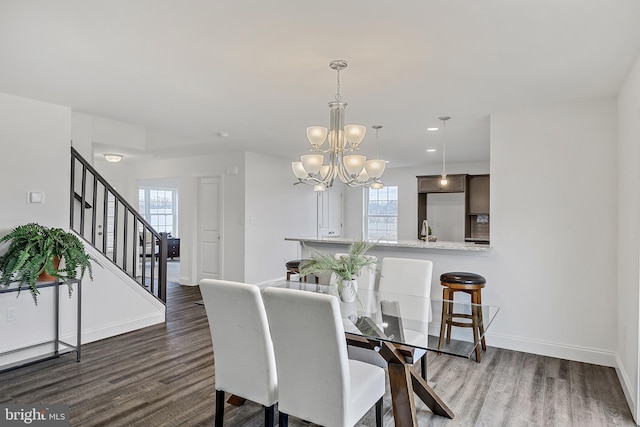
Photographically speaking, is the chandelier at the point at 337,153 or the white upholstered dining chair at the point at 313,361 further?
the chandelier at the point at 337,153

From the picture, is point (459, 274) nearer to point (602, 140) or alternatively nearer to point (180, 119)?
point (602, 140)

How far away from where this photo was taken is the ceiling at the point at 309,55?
2014 millimetres

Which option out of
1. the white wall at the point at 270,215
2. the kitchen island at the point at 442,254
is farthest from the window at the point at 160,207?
the kitchen island at the point at 442,254

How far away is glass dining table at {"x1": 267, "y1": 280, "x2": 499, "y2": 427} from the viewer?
2078 mm

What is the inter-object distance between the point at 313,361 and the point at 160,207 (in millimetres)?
10527

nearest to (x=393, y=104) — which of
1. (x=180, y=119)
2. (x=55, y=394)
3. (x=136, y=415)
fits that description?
(x=180, y=119)

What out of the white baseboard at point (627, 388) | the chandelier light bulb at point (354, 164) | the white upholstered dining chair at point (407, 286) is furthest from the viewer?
the chandelier light bulb at point (354, 164)

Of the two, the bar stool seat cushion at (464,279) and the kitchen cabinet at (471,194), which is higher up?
the kitchen cabinet at (471,194)

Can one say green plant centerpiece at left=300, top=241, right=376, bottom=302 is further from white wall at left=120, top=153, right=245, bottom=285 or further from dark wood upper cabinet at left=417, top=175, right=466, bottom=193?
dark wood upper cabinet at left=417, top=175, right=466, bottom=193

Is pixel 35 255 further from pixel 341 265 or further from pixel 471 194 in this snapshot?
pixel 471 194

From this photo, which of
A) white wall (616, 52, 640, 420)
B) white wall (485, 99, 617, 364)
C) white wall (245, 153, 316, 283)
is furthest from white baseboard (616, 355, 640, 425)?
white wall (245, 153, 316, 283)

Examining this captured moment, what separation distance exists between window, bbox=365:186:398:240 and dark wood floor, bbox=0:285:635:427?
16.9 feet

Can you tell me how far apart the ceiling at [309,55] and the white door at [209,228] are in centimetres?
263

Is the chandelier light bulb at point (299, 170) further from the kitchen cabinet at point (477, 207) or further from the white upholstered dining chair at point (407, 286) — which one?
the kitchen cabinet at point (477, 207)
